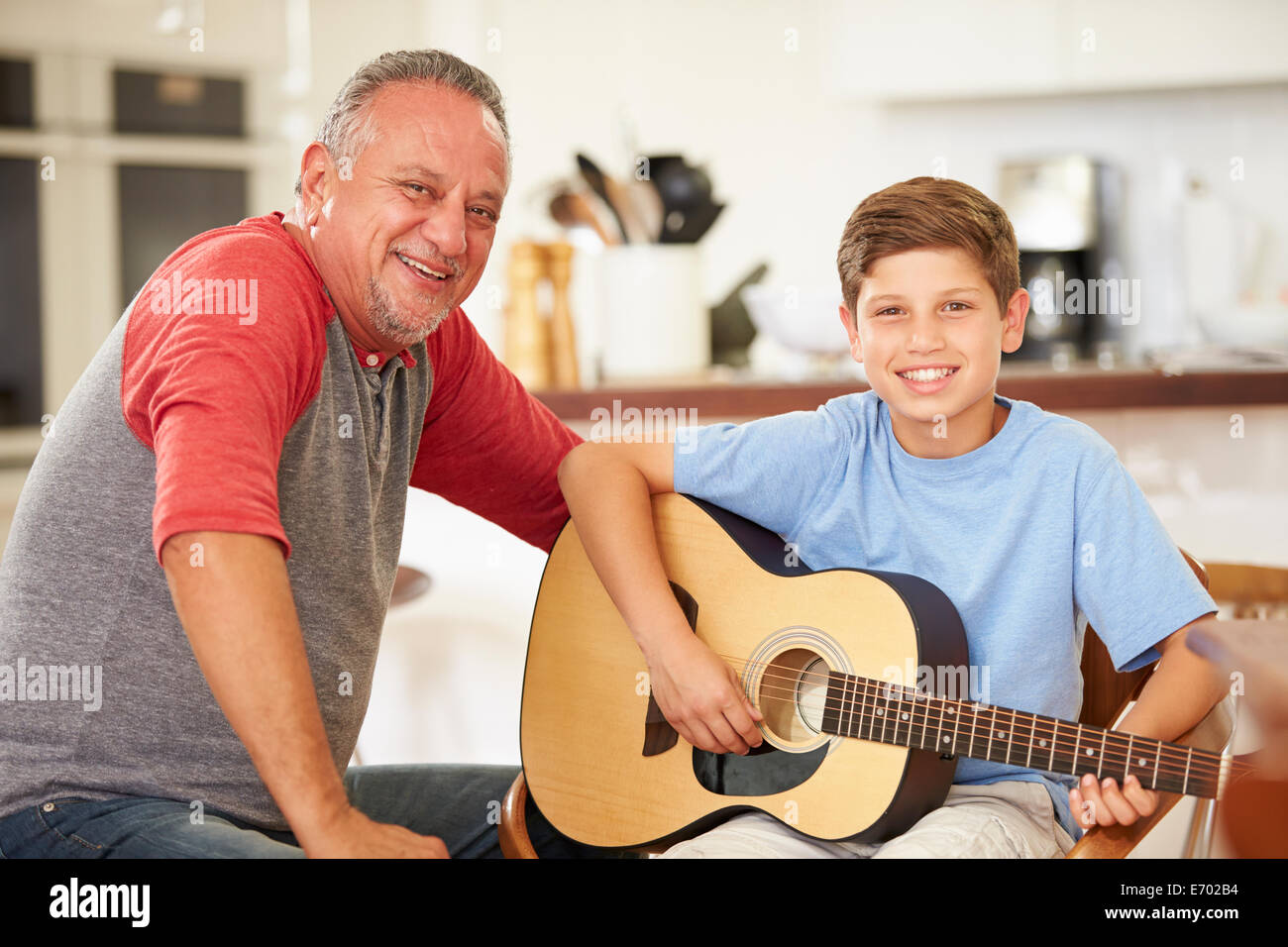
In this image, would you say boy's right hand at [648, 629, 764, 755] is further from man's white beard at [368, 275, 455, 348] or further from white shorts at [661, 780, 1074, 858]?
man's white beard at [368, 275, 455, 348]

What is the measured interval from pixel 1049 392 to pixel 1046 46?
6.11 ft

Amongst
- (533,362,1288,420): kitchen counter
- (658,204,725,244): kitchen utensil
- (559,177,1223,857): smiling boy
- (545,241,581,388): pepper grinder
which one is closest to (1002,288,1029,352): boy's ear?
(559,177,1223,857): smiling boy

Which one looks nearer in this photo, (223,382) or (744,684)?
(223,382)

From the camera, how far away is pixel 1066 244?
3.68 m

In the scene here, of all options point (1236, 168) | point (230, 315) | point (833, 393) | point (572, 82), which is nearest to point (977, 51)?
point (1236, 168)

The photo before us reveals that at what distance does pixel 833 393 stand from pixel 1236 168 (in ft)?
7.77

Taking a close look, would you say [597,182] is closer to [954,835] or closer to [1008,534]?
[1008,534]

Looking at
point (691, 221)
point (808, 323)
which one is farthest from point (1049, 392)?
point (691, 221)

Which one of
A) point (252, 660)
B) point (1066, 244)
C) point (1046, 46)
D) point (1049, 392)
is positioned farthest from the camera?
point (1066, 244)

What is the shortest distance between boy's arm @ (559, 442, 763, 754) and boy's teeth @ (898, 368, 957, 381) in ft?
0.95

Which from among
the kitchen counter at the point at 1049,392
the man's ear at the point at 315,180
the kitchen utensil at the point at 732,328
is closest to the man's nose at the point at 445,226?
the man's ear at the point at 315,180
